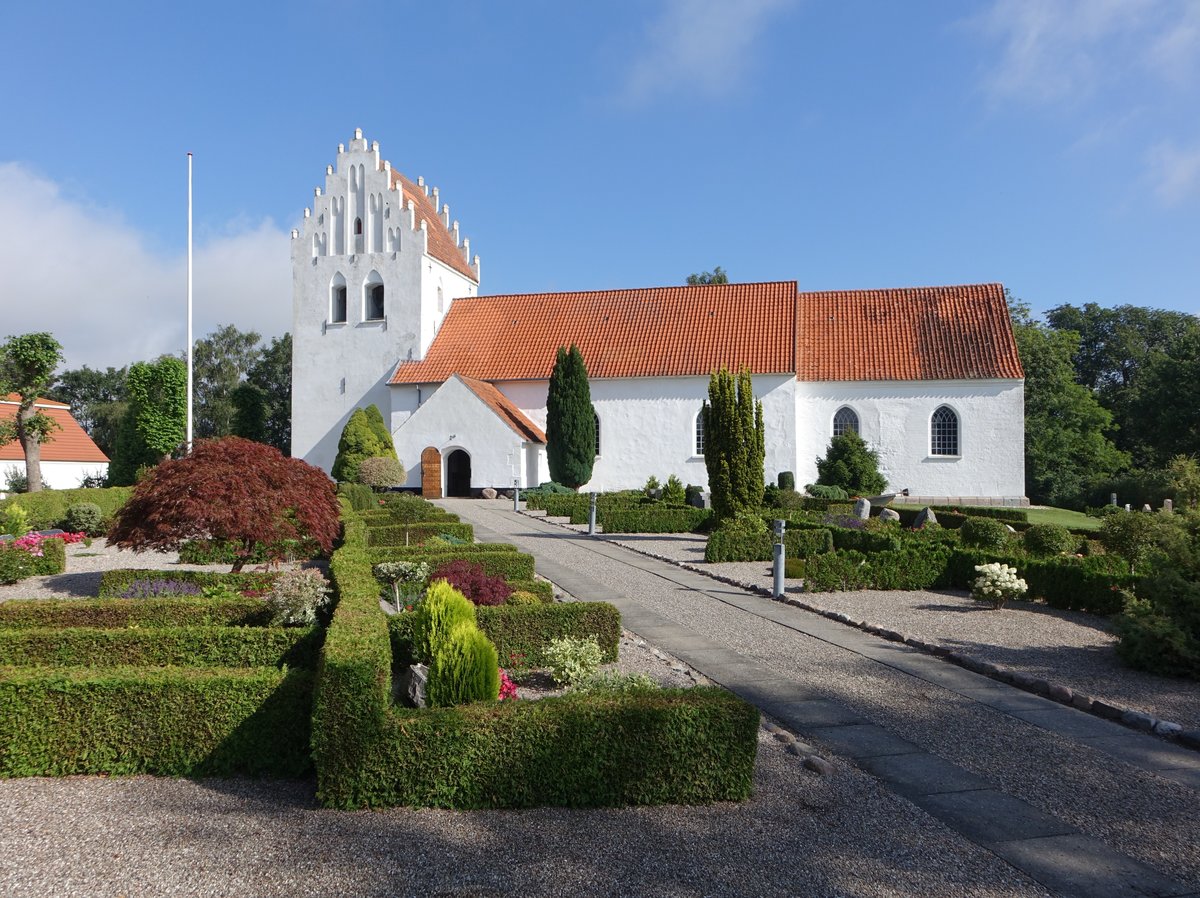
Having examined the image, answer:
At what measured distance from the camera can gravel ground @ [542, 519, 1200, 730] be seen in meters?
7.60

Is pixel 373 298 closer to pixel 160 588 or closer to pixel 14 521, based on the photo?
pixel 14 521

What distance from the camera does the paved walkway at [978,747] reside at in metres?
4.59

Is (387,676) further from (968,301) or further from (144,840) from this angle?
(968,301)

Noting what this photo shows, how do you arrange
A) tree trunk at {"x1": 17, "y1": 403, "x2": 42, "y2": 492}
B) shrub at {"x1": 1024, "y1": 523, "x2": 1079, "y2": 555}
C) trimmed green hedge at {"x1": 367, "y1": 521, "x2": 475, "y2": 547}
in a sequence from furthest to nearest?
1. tree trunk at {"x1": 17, "y1": 403, "x2": 42, "y2": 492}
2. trimmed green hedge at {"x1": 367, "y1": 521, "x2": 475, "y2": 547}
3. shrub at {"x1": 1024, "y1": 523, "x2": 1079, "y2": 555}

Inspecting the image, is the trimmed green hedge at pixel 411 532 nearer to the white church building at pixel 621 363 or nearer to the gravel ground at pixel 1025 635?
the gravel ground at pixel 1025 635

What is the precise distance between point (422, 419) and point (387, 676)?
2734 cm

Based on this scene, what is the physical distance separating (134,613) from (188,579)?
2450 mm

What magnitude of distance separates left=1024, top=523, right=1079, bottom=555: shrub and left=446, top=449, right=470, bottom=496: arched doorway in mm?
21758

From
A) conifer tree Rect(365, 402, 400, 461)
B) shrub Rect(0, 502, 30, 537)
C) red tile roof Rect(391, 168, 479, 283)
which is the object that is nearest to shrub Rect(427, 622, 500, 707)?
shrub Rect(0, 502, 30, 537)

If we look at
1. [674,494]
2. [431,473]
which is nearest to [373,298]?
[431,473]

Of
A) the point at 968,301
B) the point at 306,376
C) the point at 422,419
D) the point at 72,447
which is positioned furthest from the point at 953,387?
the point at 72,447

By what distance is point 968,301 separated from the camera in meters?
34.0

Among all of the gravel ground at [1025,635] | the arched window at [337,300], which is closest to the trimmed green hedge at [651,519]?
the gravel ground at [1025,635]

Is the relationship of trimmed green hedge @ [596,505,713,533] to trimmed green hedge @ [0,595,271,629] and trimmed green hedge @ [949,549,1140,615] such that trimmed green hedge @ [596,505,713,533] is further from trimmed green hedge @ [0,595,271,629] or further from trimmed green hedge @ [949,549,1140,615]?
trimmed green hedge @ [0,595,271,629]
